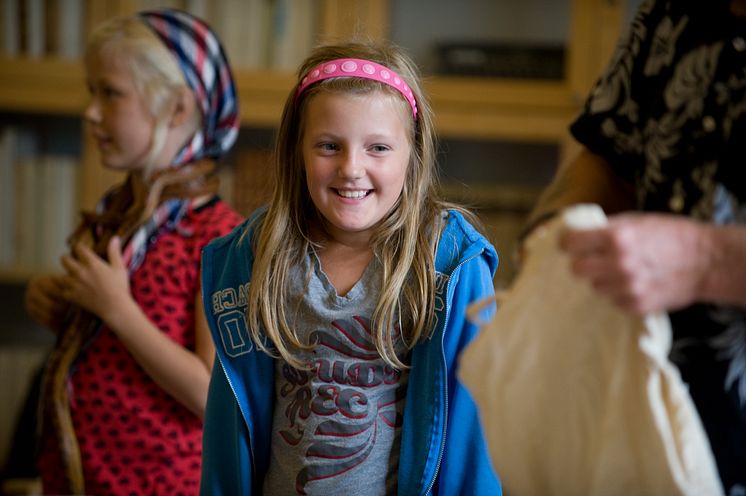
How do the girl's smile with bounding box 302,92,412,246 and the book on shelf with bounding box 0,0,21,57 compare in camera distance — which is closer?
the girl's smile with bounding box 302,92,412,246

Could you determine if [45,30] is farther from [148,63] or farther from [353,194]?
[353,194]

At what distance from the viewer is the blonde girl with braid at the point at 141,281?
143 cm

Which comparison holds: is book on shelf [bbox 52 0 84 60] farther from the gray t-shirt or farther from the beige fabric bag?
the beige fabric bag

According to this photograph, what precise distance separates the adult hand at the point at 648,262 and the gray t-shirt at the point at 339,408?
514 mm

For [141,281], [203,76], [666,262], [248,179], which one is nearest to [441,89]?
[248,179]

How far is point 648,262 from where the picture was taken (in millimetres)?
659

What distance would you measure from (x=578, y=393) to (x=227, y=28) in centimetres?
209

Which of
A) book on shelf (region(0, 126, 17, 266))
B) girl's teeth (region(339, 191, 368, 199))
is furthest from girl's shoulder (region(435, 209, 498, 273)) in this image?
book on shelf (region(0, 126, 17, 266))

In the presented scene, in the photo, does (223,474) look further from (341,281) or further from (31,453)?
(31,453)

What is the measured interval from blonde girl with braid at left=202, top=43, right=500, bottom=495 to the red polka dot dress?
0.77ft

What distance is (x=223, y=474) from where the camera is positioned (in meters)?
1.21

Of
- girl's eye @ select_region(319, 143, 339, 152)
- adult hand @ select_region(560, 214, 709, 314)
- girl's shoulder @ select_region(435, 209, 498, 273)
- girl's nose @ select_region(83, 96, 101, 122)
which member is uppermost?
adult hand @ select_region(560, 214, 709, 314)

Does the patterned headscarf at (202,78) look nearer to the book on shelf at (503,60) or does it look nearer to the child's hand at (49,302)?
the child's hand at (49,302)

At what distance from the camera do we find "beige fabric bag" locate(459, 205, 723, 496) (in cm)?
70
